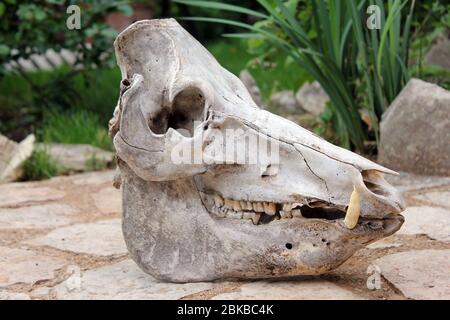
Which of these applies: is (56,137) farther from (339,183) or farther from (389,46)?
(339,183)

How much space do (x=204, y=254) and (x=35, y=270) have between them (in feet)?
2.07

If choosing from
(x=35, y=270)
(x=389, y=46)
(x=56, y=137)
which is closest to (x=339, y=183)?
(x=35, y=270)

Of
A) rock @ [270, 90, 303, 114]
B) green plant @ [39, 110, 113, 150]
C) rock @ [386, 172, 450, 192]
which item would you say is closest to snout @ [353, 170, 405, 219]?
rock @ [386, 172, 450, 192]

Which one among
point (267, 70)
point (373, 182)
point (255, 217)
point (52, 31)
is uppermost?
point (52, 31)

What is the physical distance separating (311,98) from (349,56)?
1234 mm

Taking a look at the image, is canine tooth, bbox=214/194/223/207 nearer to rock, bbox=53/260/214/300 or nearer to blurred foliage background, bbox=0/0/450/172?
rock, bbox=53/260/214/300

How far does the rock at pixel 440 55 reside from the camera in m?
4.76

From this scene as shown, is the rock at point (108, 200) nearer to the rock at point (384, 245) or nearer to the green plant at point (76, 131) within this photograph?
the green plant at point (76, 131)

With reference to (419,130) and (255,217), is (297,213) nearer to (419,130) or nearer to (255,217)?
(255,217)

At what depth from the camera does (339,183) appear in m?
2.01

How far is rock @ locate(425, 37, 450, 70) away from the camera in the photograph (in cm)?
476

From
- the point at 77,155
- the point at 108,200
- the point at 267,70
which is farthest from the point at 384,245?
the point at 77,155

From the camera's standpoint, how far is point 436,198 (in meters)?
3.28

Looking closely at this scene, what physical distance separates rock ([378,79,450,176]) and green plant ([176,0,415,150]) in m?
0.13
